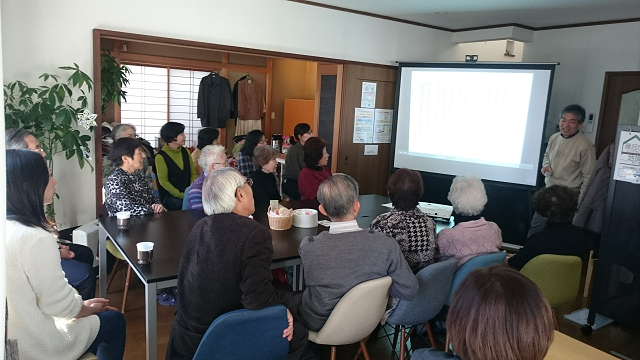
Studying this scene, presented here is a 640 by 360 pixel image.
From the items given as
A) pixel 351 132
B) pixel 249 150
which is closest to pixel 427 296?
pixel 249 150

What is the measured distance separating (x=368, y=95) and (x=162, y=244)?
3757mm

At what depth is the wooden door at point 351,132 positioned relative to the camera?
5.49 m

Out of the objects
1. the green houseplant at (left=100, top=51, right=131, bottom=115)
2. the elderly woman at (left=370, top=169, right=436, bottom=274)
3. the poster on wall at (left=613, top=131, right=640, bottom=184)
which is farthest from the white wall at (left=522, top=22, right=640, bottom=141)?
the green houseplant at (left=100, top=51, right=131, bottom=115)

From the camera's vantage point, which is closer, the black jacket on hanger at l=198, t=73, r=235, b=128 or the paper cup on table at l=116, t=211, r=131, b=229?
the paper cup on table at l=116, t=211, r=131, b=229

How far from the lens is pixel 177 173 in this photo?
4.33 m

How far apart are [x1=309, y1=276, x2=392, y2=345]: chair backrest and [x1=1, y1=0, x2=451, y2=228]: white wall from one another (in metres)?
2.89

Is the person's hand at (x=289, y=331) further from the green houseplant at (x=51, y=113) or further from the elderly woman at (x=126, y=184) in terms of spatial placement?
the green houseplant at (x=51, y=113)

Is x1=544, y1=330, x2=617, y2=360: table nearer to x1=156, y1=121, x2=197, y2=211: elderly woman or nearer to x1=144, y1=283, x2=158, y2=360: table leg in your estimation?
x1=144, y1=283, x2=158, y2=360: table leg

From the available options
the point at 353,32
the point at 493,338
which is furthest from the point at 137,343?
the point at 353,32

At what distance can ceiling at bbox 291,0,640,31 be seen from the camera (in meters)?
4.59

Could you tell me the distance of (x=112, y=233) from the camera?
261 cm

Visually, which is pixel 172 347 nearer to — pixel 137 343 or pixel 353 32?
pixel 137 343

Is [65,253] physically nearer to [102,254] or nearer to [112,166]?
[102,254]

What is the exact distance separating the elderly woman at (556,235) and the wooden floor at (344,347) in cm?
78
